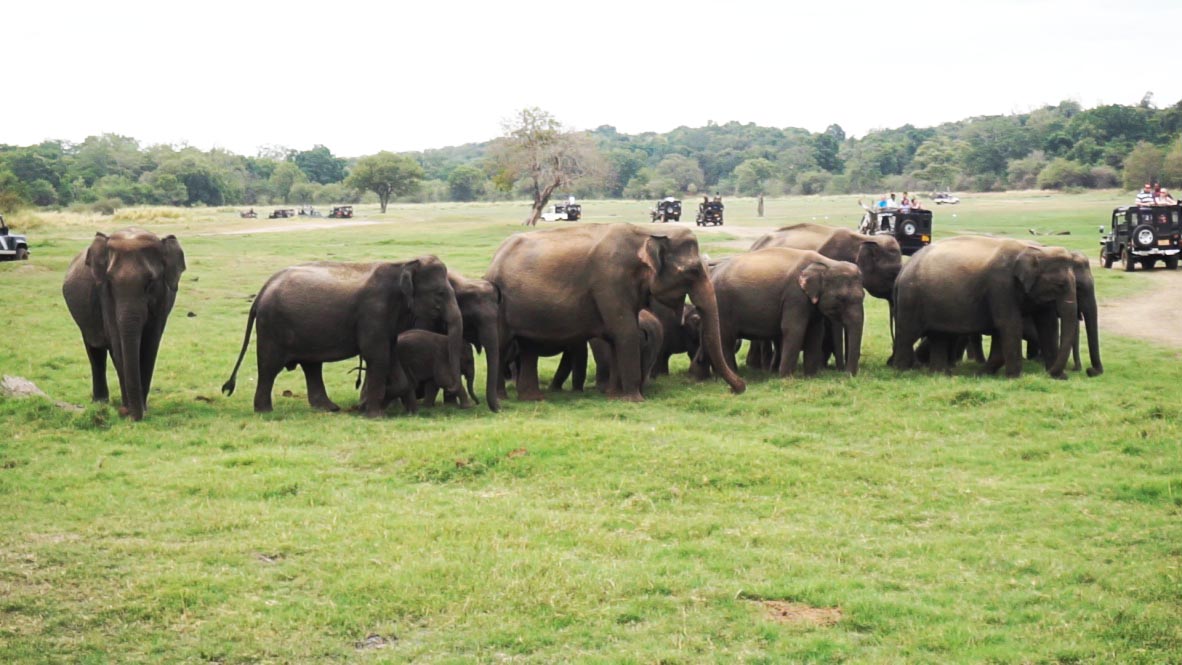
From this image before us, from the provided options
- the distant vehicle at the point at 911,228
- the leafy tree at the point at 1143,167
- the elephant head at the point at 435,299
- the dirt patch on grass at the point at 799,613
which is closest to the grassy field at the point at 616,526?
the dirt patch on grass at the point at 799,613

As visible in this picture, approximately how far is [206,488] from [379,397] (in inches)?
152

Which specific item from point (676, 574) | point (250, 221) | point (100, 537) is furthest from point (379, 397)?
point (250, 221)

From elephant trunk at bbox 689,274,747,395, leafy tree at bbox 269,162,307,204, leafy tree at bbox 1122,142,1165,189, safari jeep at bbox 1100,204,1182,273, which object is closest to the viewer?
elephant trunk at bbox 689,274,747,395

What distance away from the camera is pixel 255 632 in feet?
26.3

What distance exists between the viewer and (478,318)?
53.3ft

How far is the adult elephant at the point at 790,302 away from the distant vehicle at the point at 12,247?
85.5 feet

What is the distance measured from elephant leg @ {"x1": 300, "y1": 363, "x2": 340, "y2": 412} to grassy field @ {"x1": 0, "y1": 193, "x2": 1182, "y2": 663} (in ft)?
0.84

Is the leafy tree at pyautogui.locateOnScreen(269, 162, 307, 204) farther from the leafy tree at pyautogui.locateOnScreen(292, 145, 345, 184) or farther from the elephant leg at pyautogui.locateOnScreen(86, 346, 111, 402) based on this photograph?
the elephant leg at pyautogui.locateOnScreen(86, 346, 111, 402)

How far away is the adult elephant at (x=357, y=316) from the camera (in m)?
15.4

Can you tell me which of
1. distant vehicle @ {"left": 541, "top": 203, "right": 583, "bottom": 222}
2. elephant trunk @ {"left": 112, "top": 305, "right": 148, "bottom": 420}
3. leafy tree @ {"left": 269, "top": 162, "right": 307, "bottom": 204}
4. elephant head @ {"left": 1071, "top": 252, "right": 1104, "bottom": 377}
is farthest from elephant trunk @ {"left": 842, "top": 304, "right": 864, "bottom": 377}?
leafy tree @ {"left": 269, "top": 162, "right": 307, "bottom": 204}

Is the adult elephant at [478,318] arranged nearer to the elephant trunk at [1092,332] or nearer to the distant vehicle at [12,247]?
the elephant trunk at [1092,332]

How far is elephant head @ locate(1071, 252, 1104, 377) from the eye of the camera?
17.8 metres

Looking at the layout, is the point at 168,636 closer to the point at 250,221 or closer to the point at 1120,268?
the point at 1120,268

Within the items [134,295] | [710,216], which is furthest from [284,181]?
[134,295]
